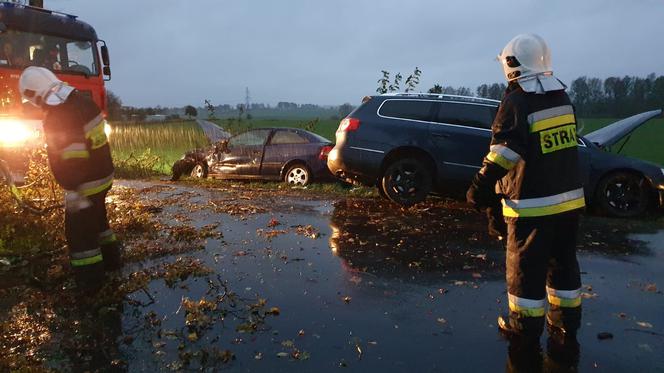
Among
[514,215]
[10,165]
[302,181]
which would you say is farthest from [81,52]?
[514,215]

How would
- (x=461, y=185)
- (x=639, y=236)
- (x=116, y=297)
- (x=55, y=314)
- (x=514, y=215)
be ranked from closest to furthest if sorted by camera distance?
(x=514, y=215), (x=55, y=314), (x=116, y=297), (x=639, y=236), (x=461, y=185)

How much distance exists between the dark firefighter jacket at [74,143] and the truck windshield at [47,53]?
606cm

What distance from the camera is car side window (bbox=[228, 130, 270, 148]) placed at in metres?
11.8

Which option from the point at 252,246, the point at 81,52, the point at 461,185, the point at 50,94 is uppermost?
the point at 81,52

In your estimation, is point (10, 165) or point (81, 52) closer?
point (10, 165)

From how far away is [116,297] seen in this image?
4.03m

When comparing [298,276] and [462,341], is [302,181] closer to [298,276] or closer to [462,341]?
[298,276]

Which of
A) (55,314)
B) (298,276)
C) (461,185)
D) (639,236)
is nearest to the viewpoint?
(55,314)

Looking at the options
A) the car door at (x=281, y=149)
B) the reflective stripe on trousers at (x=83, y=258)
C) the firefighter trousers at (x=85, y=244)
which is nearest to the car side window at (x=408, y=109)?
the car door at (x=281, y=149)

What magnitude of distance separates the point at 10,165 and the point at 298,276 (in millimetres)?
6116

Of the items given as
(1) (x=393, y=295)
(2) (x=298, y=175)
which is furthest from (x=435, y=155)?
(2) (x=298, y=175)

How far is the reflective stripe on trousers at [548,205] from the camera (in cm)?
312

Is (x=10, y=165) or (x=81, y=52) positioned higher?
(x=81, y=52)

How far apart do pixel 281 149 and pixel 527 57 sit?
8.58 m
